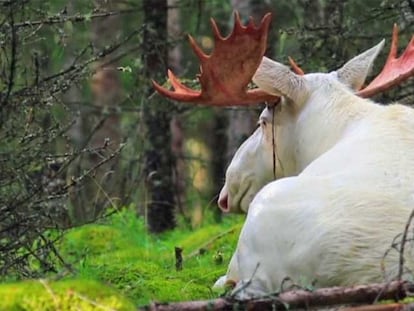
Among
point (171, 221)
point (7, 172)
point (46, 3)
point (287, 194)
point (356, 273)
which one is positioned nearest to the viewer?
point (356, 273)

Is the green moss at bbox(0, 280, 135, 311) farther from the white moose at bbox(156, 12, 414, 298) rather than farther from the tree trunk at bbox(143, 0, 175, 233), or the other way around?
the tree trunk at bbox(143, 0, 175, 233)

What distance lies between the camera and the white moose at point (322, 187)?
6.12 m

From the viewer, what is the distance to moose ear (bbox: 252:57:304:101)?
24.3 feet

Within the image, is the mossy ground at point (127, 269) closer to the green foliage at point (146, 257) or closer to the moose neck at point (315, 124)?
the green foliage at point (146, 257)

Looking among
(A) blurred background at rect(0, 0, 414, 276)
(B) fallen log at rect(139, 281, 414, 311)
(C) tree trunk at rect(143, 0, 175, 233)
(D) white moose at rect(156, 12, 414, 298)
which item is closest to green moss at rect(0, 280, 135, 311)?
(B) fallen log at rect(139, 281, 414, 311)

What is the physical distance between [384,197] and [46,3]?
348 cm

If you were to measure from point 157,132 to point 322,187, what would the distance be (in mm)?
6565

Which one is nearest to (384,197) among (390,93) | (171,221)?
(390,93)

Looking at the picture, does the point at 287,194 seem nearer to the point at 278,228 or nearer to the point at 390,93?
the point at 278,228

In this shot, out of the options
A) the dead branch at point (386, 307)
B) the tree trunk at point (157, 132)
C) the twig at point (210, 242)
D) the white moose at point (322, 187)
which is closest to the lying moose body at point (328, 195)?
the white moose at point (322, 187)

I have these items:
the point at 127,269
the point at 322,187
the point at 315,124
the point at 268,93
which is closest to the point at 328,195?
the point at 322,187

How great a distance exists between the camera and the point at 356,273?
6.05 metres

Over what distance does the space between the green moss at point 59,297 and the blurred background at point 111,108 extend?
240 centimetres

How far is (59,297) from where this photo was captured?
470 cm
